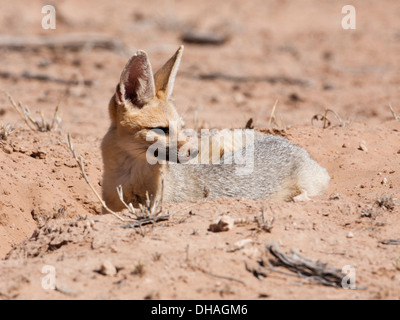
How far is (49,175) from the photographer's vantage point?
244 inches

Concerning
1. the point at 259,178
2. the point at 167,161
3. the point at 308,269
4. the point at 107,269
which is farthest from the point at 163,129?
the point at 308,269

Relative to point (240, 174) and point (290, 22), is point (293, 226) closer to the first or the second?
point (240, 174)

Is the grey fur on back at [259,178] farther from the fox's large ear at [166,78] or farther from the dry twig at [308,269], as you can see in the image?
the dry twig at [308,269]

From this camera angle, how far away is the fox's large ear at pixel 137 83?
4926 mm

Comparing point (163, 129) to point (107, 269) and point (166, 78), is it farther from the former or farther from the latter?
point (107, 269)

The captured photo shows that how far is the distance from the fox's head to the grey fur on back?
435 millimetres

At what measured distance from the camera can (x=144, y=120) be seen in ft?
16.8

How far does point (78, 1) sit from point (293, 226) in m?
16.4

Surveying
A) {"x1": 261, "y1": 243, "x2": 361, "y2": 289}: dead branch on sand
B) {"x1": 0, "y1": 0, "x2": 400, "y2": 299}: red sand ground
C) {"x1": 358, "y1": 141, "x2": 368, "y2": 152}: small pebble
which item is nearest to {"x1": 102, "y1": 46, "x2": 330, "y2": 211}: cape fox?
{"x1": 0, "y1": 0, "x2": 400, "y2": 299}: red sand ground

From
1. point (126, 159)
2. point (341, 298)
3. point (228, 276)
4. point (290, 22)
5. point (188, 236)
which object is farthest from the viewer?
point (290, 22)

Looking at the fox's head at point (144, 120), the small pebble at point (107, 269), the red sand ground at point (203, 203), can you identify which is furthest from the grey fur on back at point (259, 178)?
the small pebble at point (107, 269)

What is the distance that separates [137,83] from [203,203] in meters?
1.29

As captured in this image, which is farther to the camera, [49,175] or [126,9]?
[126,9]
